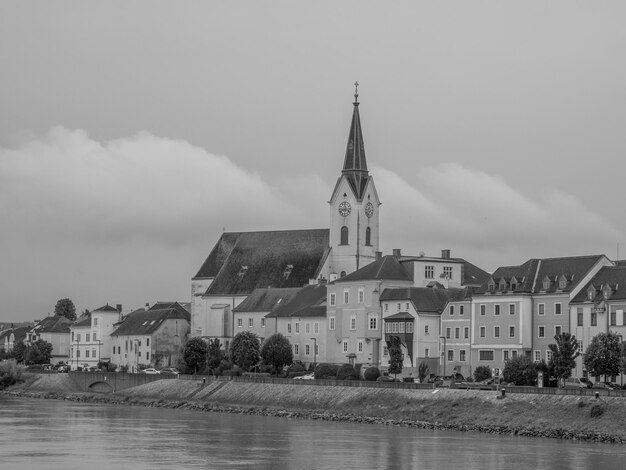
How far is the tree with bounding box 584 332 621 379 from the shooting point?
300 feet

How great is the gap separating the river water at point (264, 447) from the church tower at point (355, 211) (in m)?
49.3

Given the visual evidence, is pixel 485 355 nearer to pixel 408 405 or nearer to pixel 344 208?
pixel 408 405

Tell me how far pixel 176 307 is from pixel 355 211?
27.4m

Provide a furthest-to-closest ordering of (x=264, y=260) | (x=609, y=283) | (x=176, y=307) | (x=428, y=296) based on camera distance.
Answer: (x=176, y=307), (x=264, y=260), (x=428, y=296), (x=609, y=283)

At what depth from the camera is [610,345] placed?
91750 millimetres

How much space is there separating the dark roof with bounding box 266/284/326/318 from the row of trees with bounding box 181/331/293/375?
3430mm

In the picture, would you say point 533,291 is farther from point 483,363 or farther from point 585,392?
point 585,392

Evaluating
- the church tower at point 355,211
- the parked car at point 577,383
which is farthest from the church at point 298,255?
the parked car at point 577,383

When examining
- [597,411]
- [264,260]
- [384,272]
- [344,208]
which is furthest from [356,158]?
[597,411]

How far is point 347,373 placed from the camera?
10806 cm

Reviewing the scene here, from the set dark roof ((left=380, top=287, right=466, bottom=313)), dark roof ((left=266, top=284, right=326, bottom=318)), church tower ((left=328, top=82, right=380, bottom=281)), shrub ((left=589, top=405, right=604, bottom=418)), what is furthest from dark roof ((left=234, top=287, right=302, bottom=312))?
shrub ((left=589, top=405, right=604, bottom=418))

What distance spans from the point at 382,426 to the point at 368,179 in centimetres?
5832

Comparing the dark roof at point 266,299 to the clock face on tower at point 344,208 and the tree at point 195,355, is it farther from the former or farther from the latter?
the clock face on tower at point 344,208

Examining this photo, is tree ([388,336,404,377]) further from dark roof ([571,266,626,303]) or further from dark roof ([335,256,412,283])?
dark roof ([571,266,626,303])
